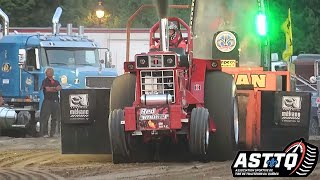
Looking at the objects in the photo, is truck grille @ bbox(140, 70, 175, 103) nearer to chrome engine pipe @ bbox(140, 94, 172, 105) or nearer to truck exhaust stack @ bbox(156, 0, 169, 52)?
chrome engine pipe @ bbox(140, 94, 172, 105)

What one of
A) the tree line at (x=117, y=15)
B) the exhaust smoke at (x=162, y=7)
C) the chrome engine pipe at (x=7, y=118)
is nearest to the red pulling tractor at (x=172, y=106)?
the exhaust smoke at (x=162, y=7)

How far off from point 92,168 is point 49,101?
34.8 ft

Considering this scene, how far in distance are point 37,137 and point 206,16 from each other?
759cm

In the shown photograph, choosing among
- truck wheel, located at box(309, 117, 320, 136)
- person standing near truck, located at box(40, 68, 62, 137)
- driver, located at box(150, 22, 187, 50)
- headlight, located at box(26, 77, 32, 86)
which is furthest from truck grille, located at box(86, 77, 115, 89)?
driver, located at box(150, 22, 187, 50)

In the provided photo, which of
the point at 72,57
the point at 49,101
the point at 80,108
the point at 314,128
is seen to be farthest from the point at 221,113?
the point at 72,57

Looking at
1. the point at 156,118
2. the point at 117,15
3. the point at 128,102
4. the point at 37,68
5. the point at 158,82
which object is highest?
the point at 117,15

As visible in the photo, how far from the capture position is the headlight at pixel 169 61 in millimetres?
13937

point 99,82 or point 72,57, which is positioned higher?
point 72,57

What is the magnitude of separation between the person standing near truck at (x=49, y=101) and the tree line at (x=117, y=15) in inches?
843

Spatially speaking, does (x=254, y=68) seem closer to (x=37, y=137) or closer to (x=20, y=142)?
(x=20, y=142)

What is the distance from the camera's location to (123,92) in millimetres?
14844

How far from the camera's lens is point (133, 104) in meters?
14.2

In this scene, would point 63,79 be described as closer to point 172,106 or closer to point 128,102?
point 128,102

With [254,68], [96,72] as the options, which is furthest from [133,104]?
[96,72]
